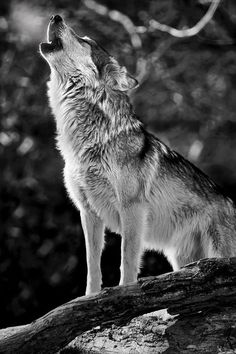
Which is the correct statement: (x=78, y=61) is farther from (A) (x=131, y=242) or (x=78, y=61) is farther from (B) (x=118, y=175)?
(A) (x=131, y=242)

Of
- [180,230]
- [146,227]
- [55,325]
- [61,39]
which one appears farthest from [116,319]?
[61,39]

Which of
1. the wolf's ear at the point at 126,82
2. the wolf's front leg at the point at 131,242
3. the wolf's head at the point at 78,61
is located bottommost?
the wolf's front leg at the point at 131,242

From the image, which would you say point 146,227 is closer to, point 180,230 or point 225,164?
point 180,230

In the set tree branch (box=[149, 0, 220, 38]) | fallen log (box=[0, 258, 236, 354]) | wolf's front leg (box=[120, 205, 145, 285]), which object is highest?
tree branch (box=[149, 0, 220, 38])

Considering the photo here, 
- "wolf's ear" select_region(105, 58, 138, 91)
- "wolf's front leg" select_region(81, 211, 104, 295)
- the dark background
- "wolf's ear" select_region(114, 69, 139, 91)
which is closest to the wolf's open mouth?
"wolf's ear" select_region(105, 58, 138, 91)

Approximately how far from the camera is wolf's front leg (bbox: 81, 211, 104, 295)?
4.93 m

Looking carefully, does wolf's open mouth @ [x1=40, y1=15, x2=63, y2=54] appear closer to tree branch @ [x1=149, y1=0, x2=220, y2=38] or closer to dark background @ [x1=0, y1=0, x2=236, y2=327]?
dark background @ [x1=0, y1=0, x2=236, y2=327]

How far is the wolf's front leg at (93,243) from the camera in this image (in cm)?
493

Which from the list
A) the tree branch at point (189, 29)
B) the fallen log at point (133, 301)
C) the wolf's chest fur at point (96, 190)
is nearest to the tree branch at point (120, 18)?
the tree branch at point (189, 29)

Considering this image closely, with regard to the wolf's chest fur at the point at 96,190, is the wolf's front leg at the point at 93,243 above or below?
below

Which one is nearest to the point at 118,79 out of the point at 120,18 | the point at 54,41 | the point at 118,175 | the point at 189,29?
the point at 54,41

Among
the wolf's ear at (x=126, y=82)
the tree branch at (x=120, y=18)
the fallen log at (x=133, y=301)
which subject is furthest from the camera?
the tree branch at (x=120, y=18)

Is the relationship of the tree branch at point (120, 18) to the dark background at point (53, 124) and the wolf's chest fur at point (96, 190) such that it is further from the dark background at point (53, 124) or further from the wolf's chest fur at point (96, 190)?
the wolf's chest fur at point (96, 190)

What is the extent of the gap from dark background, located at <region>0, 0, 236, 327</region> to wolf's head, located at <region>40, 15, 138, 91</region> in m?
3.25
